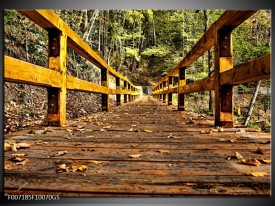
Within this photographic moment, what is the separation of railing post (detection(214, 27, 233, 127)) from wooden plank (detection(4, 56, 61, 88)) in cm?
174

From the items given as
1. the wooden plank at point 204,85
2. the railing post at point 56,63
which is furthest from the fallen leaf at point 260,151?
the railing post at point 56,63

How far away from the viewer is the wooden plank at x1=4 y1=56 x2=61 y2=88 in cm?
176

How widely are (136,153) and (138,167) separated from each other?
0.33m

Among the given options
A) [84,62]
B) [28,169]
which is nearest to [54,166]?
[28,169]

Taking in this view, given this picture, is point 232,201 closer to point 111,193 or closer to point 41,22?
point 111,193

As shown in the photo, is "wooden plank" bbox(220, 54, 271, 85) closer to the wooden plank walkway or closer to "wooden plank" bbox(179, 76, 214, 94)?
"wooden plank" bbox(179, 76, 214, 94)

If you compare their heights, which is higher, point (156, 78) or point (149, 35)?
point (149, 35)

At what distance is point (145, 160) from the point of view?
159cm

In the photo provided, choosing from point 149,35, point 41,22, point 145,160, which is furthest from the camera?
point 149,35

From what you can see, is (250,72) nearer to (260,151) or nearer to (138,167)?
(260,151)

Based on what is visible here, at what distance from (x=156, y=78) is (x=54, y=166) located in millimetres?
39022

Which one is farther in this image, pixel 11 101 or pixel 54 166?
pixel 11 101

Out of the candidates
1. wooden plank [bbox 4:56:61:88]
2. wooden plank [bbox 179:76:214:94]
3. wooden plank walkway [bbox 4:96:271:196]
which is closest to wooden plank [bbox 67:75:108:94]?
wooden plank [bbox 4:56:61:88]

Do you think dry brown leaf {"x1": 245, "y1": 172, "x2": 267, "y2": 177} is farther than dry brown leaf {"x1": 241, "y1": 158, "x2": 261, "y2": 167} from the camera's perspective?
No
